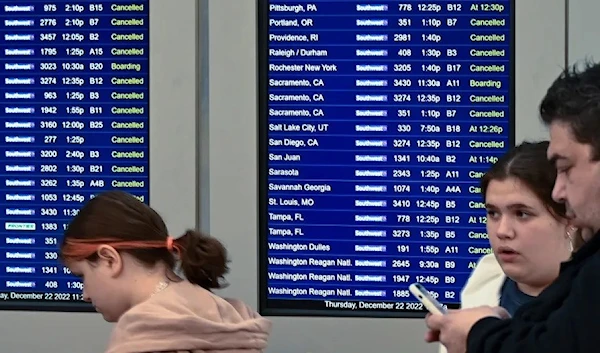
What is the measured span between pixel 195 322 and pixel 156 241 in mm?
248

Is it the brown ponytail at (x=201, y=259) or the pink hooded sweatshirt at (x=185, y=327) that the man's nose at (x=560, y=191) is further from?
the brown ponytail at (x=201, y=259)

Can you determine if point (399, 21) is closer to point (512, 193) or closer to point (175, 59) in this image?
point (175, 59)

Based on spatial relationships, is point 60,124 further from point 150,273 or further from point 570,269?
→ point 570,269

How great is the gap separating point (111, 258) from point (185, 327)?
0.27 m

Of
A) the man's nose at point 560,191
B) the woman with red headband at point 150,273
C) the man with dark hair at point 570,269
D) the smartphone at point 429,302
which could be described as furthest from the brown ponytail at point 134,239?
the man's nose at point 560,191

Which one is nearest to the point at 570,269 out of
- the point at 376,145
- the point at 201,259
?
the point at 201,259

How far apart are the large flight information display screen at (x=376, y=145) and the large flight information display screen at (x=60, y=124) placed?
0.39m

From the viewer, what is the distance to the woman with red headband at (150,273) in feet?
6.40

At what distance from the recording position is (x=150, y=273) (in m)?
2.09

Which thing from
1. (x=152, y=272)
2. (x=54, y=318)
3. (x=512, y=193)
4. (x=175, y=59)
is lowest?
(x=54, y=318)

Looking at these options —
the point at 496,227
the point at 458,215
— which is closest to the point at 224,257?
the point at 496,227

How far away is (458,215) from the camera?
8.61ft

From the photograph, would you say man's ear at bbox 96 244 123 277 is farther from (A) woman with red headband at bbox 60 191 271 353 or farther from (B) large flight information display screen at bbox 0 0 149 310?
(B) large flight information display screen at bbox 0 0 149 310

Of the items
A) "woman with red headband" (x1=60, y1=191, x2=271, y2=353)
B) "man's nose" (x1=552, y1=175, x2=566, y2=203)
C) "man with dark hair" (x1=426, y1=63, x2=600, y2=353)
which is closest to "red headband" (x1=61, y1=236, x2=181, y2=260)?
"woman with red headband" (x1=60, y1=191, x2=271, y2=353)
